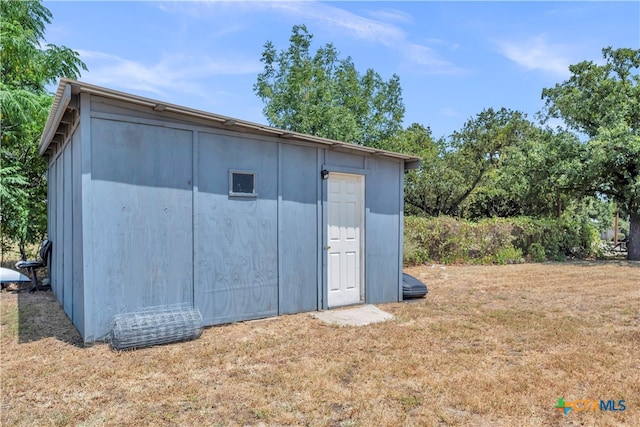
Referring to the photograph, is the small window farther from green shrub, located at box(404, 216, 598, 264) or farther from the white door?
green shrub, located at box(404, 216, 598, 264)

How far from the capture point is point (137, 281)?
431cm

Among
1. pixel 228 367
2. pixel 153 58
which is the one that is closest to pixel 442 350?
pixel 228 367

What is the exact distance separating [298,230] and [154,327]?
2248 millimetres

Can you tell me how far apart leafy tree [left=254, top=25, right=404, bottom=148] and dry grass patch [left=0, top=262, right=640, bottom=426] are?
10836 millimetres

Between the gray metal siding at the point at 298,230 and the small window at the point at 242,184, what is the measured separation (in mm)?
436

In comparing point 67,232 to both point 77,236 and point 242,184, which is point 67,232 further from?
point 242,184

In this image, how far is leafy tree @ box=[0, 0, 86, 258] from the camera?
7785 mm

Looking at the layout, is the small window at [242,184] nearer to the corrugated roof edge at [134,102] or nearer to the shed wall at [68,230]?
the corrugated roof edge at [134,102]

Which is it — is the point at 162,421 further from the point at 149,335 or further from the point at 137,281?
the point at 137,281

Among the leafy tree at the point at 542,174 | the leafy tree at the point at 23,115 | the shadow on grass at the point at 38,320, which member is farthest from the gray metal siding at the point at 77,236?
the leafy tree at the point at 542,174

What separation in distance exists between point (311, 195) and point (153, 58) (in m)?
5.69

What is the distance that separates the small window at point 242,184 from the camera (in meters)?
4.95

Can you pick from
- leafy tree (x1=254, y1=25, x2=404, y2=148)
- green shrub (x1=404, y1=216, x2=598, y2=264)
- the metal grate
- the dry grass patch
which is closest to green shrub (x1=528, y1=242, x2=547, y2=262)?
green shrub (x1=404, y1=216, x2=598, y2=264)

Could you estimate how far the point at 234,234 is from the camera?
498 cm
